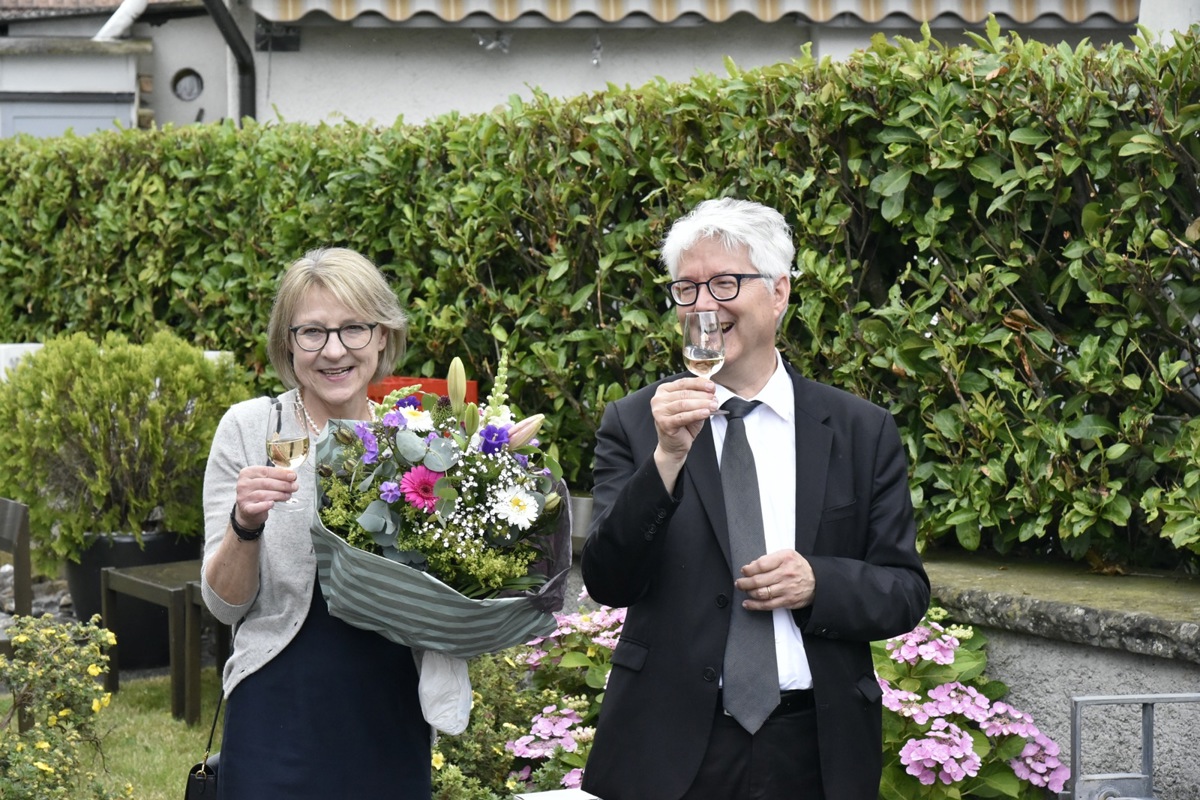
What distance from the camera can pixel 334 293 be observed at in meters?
3.04

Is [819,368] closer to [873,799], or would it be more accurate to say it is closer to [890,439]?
[890,439]

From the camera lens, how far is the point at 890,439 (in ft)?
9.62

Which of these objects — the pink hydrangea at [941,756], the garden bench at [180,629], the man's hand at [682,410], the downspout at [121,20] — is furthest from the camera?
the downspout at [121,20]

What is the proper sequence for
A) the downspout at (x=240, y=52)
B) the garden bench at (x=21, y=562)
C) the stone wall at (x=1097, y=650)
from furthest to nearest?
1. the downspout at (x=240, y=52)
2. the garden bench at (x=21, y=562)
3. the stone wall at (x=1097, y=650)

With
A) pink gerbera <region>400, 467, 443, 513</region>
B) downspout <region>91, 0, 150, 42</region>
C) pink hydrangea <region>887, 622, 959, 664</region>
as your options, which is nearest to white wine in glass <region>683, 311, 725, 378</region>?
pink gerbera <region>400, 467, 443, 513</region>

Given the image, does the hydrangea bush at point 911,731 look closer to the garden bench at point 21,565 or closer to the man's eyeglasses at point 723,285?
the garden bench at point 21,565

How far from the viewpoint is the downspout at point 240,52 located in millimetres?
10719

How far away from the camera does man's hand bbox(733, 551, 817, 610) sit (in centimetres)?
264

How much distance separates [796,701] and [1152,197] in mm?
2315

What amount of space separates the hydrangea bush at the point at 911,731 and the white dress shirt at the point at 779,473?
4.80 feet

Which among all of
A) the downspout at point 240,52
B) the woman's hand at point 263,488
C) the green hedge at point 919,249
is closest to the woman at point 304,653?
the woman's hand at point 263,488

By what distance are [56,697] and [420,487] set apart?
2.25 m

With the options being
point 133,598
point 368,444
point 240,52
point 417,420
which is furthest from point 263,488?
point 240,52

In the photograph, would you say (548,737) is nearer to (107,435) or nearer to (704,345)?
(704,345)
